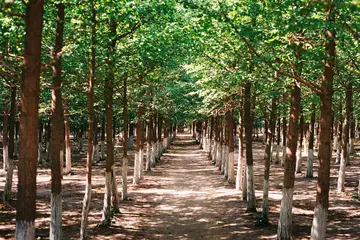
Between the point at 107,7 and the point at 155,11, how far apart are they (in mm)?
2602

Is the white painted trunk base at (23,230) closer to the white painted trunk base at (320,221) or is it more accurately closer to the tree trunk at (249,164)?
the white painted trunk base at (320,221)

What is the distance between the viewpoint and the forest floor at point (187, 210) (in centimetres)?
1458

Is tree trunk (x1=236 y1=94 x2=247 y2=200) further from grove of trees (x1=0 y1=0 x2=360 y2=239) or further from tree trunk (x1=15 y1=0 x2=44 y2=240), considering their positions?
tree trunk (x1=15 y1=0 x2=44 y2=240)

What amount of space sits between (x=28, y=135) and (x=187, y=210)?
1288 cm

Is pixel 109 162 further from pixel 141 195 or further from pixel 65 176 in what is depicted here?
pixel 65 176

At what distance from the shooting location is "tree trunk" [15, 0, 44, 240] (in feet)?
24.8

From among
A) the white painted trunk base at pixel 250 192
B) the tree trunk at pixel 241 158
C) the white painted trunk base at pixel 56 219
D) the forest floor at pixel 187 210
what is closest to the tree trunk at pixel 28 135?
the white painted trunk base at pixel 56 219

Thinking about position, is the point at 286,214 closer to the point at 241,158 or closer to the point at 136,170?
the point at 241,158

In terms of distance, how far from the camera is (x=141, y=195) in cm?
2283

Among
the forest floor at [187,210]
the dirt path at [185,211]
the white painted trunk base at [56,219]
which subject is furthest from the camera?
the dirt path at [185,211]

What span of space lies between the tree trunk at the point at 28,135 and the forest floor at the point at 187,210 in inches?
249

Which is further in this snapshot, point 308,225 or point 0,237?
point 308,225

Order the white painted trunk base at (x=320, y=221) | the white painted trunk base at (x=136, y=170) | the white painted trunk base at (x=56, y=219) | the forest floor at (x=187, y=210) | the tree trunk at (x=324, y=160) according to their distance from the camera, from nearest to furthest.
→ the tree trunk at (x=324, y=160) → the white painted trunk base at (x=320, y=221) → the white painted trunk base at (x=56, y=219) → the forest floor at (x=187, y=210) → the white painted trunk base at (x=136, y=170)

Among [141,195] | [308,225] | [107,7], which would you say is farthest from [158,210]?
[107,7]
